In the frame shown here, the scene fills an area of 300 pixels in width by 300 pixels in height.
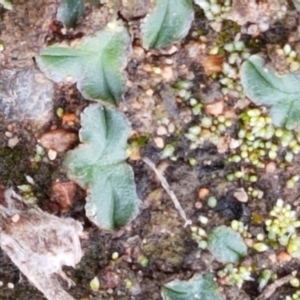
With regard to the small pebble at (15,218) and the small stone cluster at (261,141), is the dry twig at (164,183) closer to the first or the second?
the small stone cluster at (261,141)

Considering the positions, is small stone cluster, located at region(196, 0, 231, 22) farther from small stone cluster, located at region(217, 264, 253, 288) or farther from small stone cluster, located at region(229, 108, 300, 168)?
small stone cluster, located at region(217, 264, 253, 288)

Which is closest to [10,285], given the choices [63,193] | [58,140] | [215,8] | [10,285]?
[10,285]

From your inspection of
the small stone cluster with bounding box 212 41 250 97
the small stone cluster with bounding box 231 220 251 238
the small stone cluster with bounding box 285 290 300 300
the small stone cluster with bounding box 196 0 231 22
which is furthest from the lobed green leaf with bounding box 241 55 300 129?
the small stone cluster with bounding box 285 290 300 300

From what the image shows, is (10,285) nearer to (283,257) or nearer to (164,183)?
(164,183)

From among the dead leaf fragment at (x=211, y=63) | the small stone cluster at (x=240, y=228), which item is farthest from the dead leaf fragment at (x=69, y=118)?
the small stone cluster at (x=240, y=228)

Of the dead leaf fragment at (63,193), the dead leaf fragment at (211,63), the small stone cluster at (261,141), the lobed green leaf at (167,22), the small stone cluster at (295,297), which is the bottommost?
the small stone cluster at (295,297)
